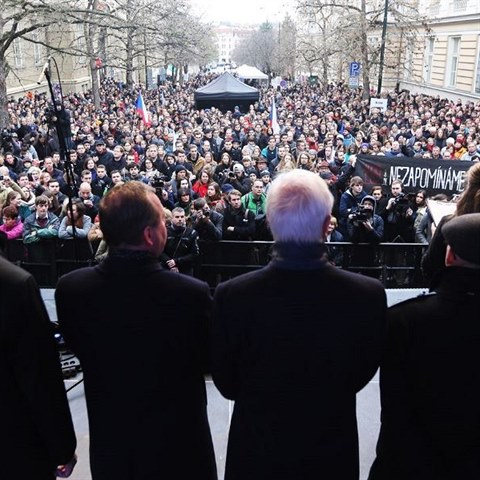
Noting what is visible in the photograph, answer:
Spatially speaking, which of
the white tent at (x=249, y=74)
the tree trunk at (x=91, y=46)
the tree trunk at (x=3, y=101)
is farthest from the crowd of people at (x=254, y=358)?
the white tent at (x=249, y=74)

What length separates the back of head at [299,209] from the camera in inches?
71.0

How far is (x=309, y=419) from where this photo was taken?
1.91 m

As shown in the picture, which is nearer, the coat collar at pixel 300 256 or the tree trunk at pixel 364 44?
the coat collar at pixel 300 256

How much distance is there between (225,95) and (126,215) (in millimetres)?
23919

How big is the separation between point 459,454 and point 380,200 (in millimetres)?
5577

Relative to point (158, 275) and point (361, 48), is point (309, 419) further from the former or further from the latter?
point (361, 48)

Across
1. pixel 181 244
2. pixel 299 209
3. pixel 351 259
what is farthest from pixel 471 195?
pixel 351 259

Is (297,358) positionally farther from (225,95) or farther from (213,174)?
(225,95)

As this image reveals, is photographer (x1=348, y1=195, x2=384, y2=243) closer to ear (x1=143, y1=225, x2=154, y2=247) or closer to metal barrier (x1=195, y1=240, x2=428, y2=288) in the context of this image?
metal barrier (x1=195, y1=240, x2=428, y2=288)

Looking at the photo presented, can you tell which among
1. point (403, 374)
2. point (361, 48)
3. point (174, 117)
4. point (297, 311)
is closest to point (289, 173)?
point (297, 311)

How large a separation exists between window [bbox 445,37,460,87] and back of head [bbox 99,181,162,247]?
37089mm

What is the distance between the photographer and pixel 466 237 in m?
1.83

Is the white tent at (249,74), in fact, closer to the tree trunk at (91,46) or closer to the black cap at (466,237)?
the tree trunk at (91,46)

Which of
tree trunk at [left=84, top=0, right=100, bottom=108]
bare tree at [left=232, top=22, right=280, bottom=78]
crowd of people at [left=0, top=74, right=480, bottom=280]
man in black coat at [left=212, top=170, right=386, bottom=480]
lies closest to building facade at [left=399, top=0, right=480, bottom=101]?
crowd of people at [left=0, top=74, right=480, bottom=280]
